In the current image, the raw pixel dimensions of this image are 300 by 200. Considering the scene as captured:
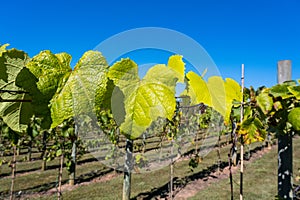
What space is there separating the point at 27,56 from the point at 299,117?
92 centimetres

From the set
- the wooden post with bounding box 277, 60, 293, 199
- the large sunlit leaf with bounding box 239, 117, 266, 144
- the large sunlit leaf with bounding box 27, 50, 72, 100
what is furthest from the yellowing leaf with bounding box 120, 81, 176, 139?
the wooden post with bounding box 277, 60, 293, 199

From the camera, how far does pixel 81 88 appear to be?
453 mm

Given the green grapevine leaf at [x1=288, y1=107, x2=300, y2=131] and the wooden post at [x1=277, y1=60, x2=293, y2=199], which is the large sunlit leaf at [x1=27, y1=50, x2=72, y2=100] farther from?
the wooden post at [x1=277, y1=60, x2=293, y2=199]

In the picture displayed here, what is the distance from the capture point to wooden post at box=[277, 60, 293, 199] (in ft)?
6.50

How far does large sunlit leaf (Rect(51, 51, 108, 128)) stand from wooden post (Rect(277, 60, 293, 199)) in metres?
1.85

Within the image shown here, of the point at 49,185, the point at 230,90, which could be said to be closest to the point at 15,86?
the point at 230,90

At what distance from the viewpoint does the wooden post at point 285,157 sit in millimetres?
1981

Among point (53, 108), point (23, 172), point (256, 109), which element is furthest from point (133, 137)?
point (23, 172)

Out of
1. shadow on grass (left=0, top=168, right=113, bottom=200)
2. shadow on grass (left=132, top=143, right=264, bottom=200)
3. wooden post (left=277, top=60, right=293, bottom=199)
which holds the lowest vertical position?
shadow on grass (left=0, top=168, right=113, bottom=200)

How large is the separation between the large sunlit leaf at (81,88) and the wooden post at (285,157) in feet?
6.05

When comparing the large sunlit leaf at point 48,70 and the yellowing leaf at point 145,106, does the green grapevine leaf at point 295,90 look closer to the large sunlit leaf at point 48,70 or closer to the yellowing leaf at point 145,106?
the yellowing leaf at point 145,106

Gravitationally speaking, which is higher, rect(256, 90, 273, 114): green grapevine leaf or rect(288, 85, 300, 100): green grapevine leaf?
rect(288, 85, 300, 100): green grapevine leaf

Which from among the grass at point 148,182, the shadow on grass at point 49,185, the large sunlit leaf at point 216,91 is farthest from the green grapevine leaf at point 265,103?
the shadow on grass at point 49,185

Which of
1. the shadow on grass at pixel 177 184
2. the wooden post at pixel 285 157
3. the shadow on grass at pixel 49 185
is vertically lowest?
the shadow on grass at pixel 49 185
